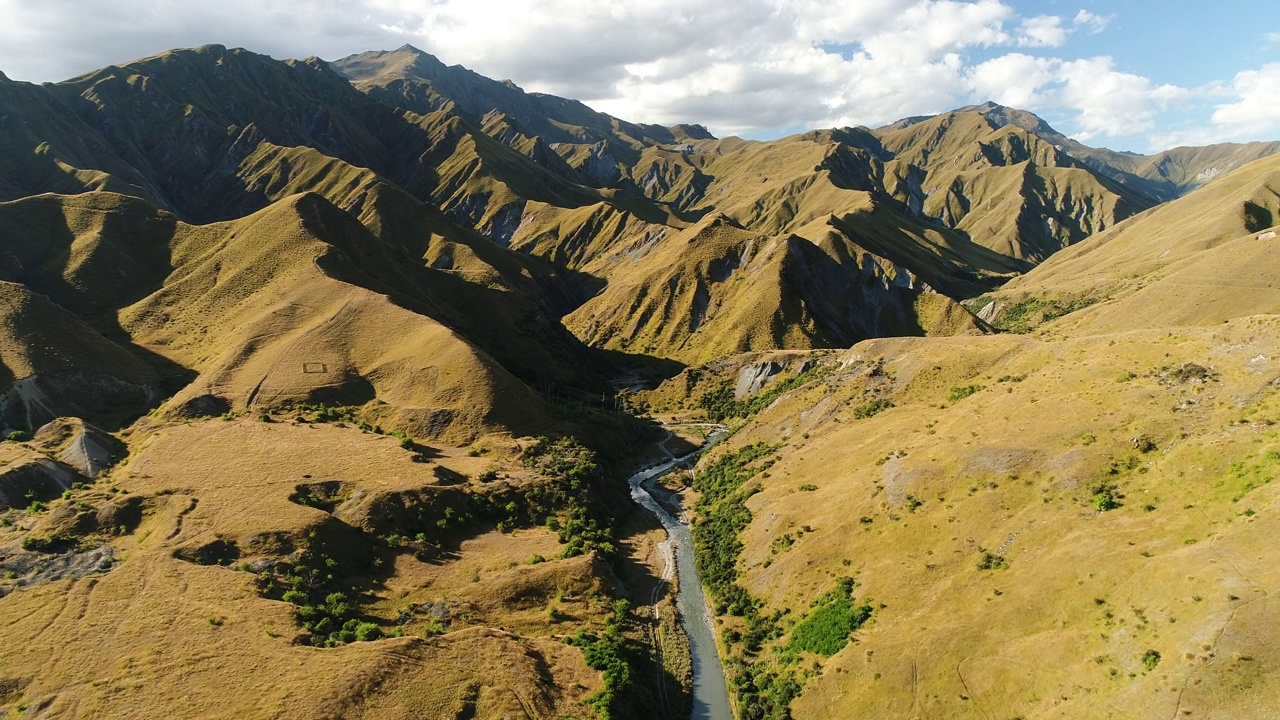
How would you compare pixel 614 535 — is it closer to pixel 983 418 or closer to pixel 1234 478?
pixel 983 418

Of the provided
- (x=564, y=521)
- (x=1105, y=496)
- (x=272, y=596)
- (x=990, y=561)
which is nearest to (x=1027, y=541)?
(x=990, y=561)

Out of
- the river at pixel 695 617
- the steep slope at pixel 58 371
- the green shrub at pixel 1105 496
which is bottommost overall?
the river at pixel 695 617

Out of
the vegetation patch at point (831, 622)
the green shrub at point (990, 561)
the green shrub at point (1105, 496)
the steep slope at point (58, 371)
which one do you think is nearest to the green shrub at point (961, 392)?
the green shrub at point (1105, 496)

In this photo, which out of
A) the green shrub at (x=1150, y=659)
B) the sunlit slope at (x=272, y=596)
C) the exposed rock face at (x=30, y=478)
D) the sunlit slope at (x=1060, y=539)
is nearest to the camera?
the green shrub at (x=1150, y=659)

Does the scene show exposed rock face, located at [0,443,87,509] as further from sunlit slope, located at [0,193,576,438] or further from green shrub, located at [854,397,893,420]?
green shrub, located at [854,397,893,420]

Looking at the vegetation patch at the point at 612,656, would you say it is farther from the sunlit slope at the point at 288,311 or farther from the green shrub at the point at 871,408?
the sunlit slope at the point at 288,311

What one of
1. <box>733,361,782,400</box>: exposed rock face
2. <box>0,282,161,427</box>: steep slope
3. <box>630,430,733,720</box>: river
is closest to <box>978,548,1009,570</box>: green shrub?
<box>630,430,733,720</box>: river

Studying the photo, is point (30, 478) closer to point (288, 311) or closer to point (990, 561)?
point (288, 311)

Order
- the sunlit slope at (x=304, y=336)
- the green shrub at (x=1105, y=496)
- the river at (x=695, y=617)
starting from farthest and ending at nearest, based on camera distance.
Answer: the sunlit slope at (x=304, y=336) → the river at (x=695, y=617) → the green shrub at (x=1105, y=496)

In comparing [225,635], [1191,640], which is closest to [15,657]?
[225,635]
